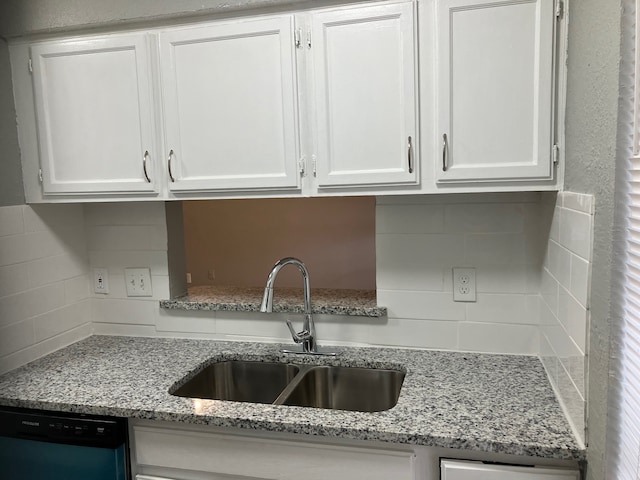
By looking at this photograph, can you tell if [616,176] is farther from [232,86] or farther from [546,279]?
[232,86]

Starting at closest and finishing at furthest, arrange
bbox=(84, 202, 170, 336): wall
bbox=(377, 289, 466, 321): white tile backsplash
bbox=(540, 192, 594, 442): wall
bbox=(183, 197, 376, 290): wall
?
1. bbox=(540, 192, 594, 442): wall
2. bbox=(377, 289, 466, 321): white tile backsplash
3. bbox=(84, 202, 170, 336): wall
4. bbox=(183, 197, 376, 290): wall

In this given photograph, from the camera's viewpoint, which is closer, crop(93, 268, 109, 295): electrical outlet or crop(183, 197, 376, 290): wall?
crop(93, 268, 109, 295): electrical outlet

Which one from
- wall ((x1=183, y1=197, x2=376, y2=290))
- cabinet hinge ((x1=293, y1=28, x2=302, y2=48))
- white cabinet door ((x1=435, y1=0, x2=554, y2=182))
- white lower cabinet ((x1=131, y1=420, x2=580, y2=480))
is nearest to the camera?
white lower cabinet ((x1=131, y1=420, x2=580, y2=480))

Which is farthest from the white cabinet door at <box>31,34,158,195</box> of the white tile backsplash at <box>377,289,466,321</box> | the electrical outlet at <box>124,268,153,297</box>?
the white tile backsplash at <box>377,289,466,321</box>

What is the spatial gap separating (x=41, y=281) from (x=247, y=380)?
88cm

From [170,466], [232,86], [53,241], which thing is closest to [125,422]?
[170,466]

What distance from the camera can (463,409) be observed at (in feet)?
4.64

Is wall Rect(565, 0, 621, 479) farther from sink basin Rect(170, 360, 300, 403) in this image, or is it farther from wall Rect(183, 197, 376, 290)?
wall Rect(183, 197, 376, 290)

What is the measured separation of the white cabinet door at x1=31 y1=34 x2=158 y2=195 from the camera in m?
1.76

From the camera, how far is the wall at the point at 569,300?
118 cm

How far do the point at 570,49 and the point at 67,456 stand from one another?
1.88m

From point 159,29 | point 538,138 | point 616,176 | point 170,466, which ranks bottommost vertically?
point 170,466

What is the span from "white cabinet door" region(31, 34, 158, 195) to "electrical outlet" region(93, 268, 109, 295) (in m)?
0.45

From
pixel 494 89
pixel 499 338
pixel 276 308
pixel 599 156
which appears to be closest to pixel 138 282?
pixel 276 308
